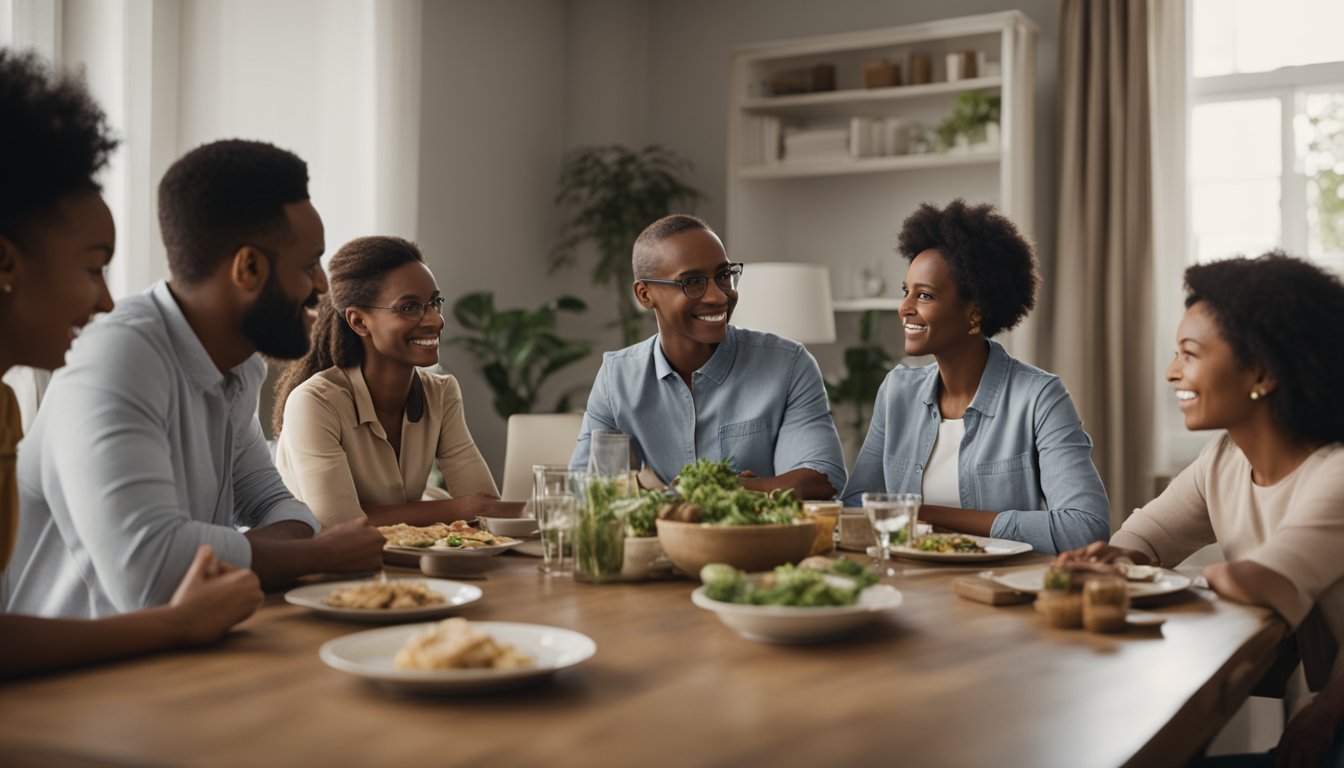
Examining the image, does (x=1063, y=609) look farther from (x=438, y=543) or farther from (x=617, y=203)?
(x=617, y=203)

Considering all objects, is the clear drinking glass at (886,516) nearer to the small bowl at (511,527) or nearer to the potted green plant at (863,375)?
the small bowl at (511,527)

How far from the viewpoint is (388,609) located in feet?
4.61

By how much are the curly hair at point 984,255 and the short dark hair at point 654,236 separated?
19.1 inches

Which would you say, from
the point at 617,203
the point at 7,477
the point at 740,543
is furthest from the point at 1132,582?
the point at 617,203

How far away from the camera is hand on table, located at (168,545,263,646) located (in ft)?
4.20

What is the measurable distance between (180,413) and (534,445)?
163 cm

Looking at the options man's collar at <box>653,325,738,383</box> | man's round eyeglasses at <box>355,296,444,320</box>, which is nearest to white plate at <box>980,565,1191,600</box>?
man's collar at <box>653,325,738,383</box>

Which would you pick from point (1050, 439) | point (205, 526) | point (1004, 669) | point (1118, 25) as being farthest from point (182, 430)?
point (1118, 25)

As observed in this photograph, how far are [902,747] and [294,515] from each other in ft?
4.08

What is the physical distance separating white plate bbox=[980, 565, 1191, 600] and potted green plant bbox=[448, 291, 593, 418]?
340 cm

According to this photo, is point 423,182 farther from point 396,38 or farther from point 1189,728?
point 1189,728

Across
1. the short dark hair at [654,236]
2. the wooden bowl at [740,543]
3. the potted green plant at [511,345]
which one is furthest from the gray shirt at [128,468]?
the potted green plant at [511,345]

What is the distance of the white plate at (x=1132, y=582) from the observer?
1621mm

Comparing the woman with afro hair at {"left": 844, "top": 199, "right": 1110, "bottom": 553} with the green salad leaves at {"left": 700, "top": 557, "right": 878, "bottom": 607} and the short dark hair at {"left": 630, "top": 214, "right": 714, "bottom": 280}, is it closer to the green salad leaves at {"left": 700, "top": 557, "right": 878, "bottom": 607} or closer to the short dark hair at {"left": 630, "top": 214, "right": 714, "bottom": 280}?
the short dark hair at {"left": 630, "top": 214, "right": 714, "bottom": 280}
